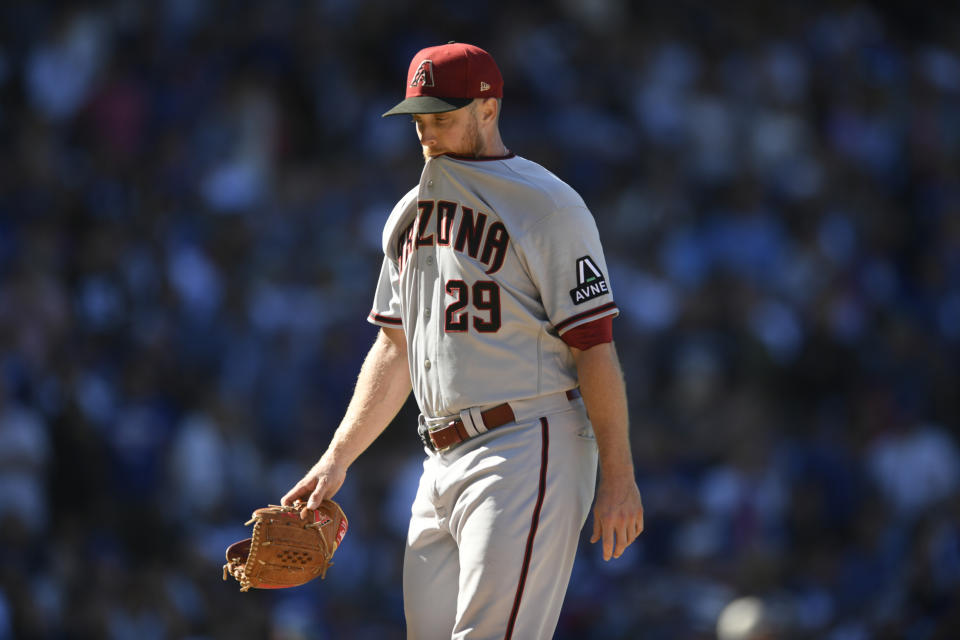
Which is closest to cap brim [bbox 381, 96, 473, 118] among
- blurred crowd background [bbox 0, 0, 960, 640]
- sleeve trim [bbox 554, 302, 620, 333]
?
sleeve trim [bbox 554, 302, 620, 333]

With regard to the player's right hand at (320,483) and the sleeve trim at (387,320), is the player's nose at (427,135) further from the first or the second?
the player's right hand at (320,483)

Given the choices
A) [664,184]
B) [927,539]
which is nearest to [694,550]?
[927,539]

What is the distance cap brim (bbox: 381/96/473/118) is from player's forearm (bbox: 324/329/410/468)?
0.65 m

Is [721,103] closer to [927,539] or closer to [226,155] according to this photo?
[226,155]

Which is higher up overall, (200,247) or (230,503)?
(200,247)

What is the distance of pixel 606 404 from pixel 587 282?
30cm

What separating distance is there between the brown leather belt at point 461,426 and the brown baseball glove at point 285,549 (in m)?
0.40

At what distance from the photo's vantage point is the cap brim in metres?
3.28

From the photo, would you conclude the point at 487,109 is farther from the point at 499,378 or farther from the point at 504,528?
the point at 504,528

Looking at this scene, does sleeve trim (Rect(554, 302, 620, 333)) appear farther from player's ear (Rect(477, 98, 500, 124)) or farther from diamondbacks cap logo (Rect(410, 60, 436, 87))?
diamondbacks cap logo (Rect(410, 60, 436, 87))

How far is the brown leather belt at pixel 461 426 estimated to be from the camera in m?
3.29

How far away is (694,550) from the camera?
24.8 ft

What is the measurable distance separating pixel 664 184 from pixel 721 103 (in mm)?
1161

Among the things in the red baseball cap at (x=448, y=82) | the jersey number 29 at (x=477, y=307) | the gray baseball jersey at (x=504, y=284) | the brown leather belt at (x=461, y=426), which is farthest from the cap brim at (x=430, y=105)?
the brown leather belt at (x=461, y=426)
